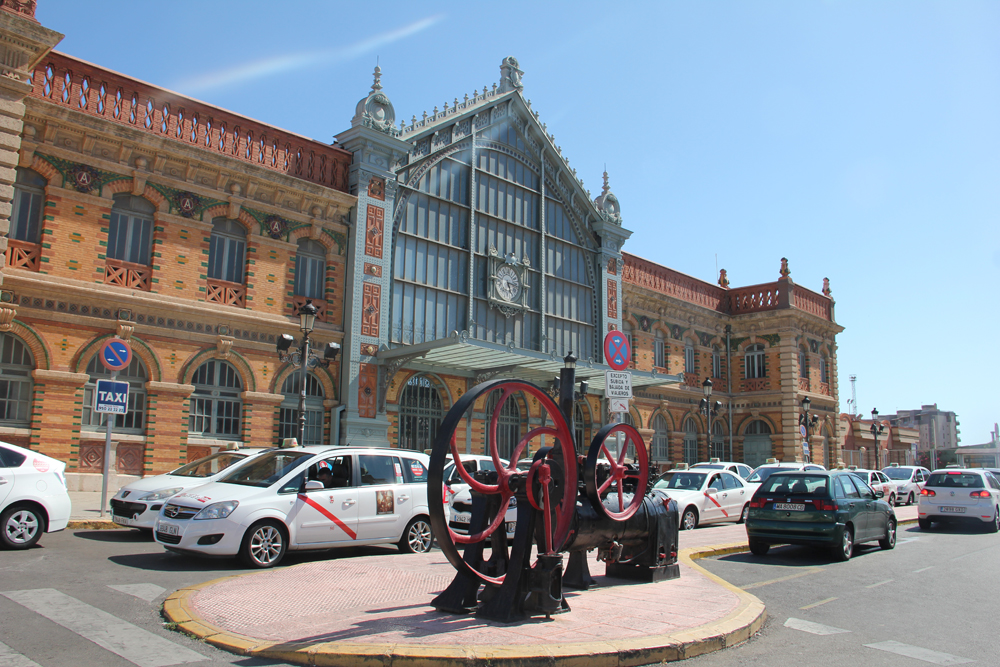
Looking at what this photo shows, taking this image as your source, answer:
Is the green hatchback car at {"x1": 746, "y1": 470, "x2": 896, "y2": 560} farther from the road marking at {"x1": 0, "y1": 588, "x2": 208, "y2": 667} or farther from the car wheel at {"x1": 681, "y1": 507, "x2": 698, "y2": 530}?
the road marking at {"x1": 0, "y1": 588, "x2": 208, "y2": 667}

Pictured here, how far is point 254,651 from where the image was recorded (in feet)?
19.4

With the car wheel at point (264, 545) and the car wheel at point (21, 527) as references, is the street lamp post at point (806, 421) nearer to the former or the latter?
the car wheel at point (264, 545)

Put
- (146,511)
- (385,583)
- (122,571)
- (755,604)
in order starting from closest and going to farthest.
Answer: (755,604), (385,583), (122,571), (146,511)

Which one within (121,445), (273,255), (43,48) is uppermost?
(43,48)

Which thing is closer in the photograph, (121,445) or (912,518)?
(121,445)

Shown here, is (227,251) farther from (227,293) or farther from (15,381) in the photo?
(15,381)

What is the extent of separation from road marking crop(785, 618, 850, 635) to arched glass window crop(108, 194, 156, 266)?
16466 mm

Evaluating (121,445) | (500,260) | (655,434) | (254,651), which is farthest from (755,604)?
(655,434)

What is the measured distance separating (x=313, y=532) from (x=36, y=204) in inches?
446

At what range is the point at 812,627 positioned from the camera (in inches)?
294

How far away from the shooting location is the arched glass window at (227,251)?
1981cm

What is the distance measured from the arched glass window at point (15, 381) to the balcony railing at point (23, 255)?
1.55 metres

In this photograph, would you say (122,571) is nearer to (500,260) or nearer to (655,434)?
(500,260)

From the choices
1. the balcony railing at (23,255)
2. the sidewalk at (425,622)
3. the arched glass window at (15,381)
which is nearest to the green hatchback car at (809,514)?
the sidewalk at (425,622)
